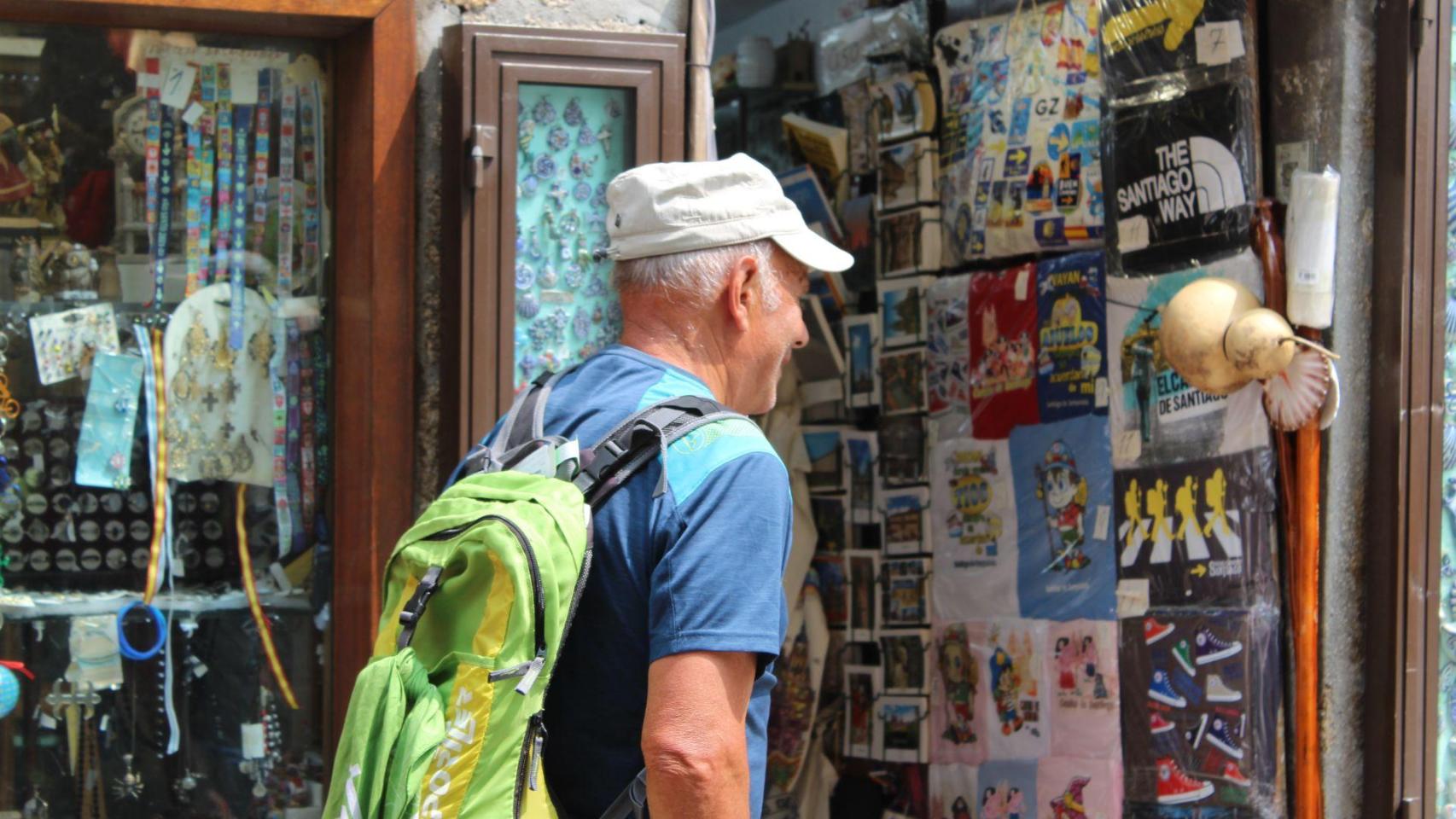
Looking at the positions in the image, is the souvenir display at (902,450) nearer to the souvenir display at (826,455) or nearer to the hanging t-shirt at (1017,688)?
the souvenir display at (826,455)

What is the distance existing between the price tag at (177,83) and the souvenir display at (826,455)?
2.58 m

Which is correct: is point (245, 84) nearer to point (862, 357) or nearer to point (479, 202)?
point (479, 202)

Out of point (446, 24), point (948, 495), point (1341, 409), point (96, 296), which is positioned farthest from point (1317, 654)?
point (96, 296)

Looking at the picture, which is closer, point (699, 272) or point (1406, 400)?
point (699, 272)

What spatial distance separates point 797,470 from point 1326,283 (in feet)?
7.20

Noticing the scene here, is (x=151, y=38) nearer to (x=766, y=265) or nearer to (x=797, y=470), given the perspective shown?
(x=766, y=265)

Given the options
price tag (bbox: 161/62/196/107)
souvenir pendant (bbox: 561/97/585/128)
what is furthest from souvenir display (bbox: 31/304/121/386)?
souvenir pendant (bbox: 561/97/585/128)

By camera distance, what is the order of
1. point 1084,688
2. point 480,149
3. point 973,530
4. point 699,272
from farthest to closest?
point 973,530 < point 1084,688 < point 480,149 < point 699,272

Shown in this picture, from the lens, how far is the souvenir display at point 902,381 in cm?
495

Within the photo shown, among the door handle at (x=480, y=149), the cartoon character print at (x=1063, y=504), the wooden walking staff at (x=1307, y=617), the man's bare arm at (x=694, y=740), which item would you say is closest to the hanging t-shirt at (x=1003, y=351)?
the cartoon character print at (x=1063, y=504)

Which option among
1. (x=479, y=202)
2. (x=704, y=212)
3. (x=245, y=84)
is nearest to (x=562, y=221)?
(x=479, y=202)

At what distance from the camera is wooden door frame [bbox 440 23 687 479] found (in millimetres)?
3074

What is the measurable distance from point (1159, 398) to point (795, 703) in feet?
5.91

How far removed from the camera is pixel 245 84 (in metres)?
3.25
